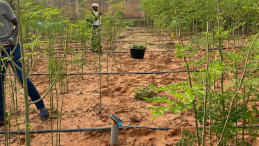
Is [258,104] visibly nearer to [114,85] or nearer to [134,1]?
[114,85]

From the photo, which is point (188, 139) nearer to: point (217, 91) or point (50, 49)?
point (217, 91)

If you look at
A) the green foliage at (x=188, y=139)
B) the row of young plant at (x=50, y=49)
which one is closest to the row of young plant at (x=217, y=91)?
the green foliage at (x=188, y=139)

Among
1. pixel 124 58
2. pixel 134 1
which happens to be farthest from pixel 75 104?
pixel 134 1

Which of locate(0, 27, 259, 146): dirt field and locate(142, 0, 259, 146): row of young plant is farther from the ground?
locate(142, 0, 259, 146): row of young plant

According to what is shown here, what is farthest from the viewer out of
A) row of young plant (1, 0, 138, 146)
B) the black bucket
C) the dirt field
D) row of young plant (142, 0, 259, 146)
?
the black bucket

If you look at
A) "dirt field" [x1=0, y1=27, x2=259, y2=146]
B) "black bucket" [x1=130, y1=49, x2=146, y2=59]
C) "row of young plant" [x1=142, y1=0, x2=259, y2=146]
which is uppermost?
"black bucket" [x1=130, y1=49, x2=146, y2=59]

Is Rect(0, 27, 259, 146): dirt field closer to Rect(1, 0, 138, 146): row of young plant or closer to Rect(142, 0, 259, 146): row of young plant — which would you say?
Rect(1, 0, 138, 146): row of young plant

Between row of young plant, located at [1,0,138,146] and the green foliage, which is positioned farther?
the green foliage

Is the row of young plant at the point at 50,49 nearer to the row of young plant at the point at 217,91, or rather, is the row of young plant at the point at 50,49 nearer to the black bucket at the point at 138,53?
the row of young plant at the point at 217,91

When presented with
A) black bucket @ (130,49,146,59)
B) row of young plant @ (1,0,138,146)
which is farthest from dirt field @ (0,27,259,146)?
black bucket @ (130,49,146,59)

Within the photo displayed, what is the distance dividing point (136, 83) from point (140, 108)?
48.7 inches

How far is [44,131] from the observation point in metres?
2.91

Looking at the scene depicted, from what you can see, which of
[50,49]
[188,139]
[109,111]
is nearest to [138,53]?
[109,111]

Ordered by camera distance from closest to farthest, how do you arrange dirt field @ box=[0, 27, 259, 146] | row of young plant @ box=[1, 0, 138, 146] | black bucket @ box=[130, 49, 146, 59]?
row of young plant @ box=[1, 0, 138, 146], dirt field @ box=[0, 27, 259, 146], black bucket @ box=[130, 49, 146, 59]
